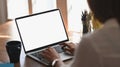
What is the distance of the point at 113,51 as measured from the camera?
3.16 ft

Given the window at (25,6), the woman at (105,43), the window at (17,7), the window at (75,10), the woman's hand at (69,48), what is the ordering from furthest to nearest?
the window at (17,7), the window at (25,6), the window at (75,10), the woman's hand at (69,48), the woman at (105,43)

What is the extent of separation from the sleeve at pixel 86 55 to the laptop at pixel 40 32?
2.30 feet

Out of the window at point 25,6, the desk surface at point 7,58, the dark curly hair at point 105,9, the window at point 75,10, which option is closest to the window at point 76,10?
the window at point 75,10

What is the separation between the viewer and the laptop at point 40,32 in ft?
5.98

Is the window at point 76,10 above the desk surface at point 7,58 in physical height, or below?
above

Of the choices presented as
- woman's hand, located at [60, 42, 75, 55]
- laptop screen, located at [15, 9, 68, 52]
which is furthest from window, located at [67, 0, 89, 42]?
woman's hand, located at [60, 42, 75, 55]

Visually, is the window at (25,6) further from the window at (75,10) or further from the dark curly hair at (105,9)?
Result: the dark curly hair at (105,9)

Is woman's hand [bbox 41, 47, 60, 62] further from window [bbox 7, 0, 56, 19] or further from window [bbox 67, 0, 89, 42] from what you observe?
window [bbox 7, 0, 56, 19]

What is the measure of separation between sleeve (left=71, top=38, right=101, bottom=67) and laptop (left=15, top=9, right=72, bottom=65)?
70 cm

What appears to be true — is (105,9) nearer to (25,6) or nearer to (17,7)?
(25,6)

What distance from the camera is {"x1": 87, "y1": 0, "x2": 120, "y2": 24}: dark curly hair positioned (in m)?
0.97

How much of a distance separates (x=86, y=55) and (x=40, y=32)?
975 mm

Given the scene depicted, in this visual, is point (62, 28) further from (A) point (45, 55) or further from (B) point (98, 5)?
(B) point (98, 5)

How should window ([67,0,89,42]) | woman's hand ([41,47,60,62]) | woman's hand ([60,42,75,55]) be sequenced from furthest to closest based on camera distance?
window ([67,0,89,42])
woman's hand ([60,42,75,55])
woman's hand ([41,47,60,62])
